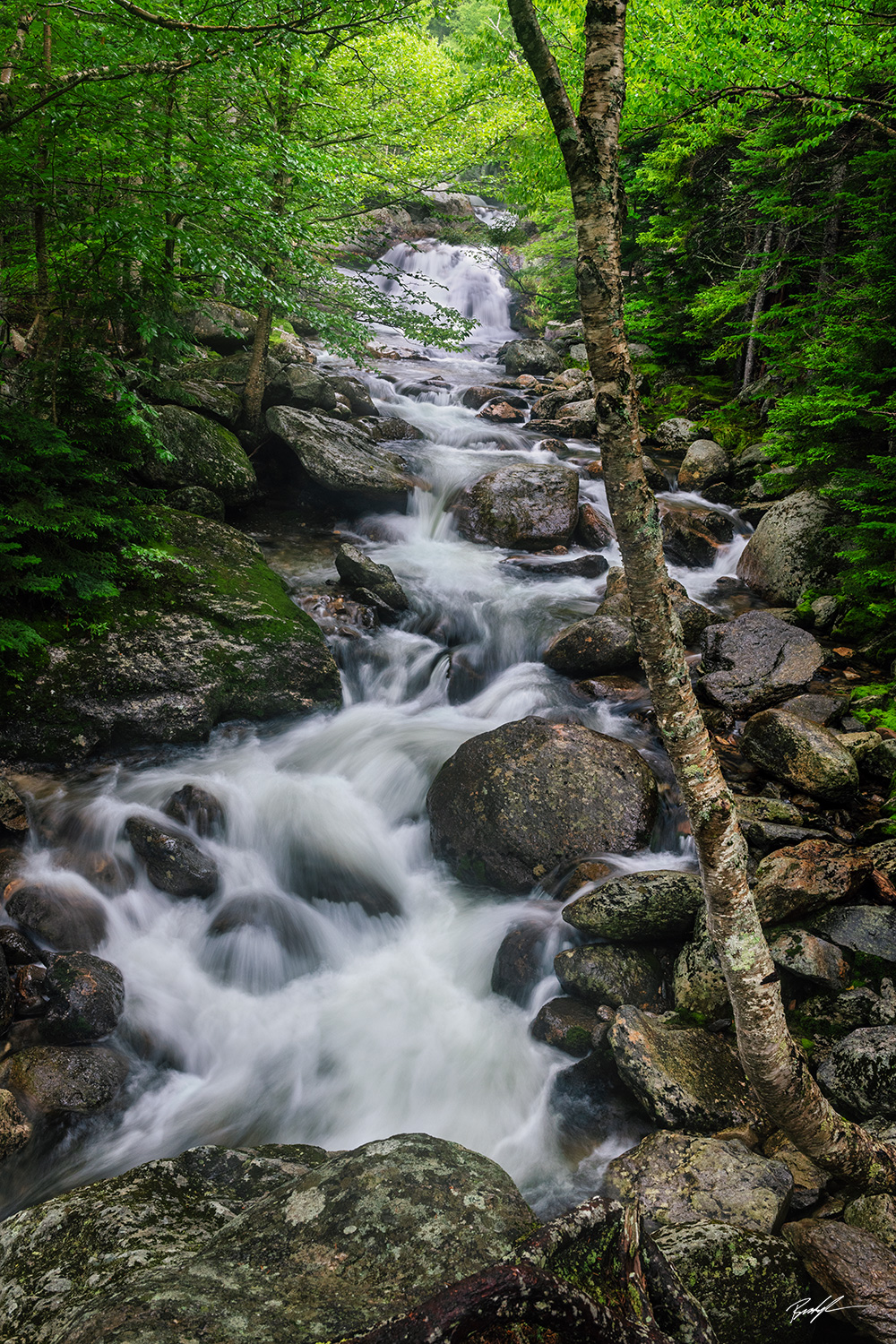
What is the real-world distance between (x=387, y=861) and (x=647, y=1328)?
5180mm

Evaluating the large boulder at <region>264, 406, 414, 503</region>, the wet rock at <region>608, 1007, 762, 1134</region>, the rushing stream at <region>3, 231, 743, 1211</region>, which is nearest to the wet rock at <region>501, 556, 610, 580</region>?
the rushing stream at <region>3, 231, 743, 1211</region>

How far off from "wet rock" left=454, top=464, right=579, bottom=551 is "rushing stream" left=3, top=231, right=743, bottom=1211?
2.44 meters

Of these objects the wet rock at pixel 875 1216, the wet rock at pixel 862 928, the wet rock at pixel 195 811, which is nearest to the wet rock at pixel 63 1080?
the wet rock at pixel 195 811

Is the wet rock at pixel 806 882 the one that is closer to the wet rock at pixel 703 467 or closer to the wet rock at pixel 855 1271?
the wet rock at pixel 855 1271

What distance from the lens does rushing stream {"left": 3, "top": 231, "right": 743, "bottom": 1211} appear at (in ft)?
14.8

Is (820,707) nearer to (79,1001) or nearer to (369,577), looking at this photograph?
(369,577)

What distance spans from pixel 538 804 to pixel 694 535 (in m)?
7.09

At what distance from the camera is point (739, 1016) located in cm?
304

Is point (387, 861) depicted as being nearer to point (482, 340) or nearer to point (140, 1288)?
point (140, 1288)

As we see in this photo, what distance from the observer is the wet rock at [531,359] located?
20422mm

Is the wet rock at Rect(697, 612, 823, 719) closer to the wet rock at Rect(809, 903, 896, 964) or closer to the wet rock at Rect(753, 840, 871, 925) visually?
the wet rock at Rect(753, 840, 871, 925)

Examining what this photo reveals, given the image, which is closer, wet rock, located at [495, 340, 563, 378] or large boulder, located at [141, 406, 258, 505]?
large boulder, located at [141, 406, 258, 505]

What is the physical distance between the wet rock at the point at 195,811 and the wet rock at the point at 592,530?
26.1 ft
